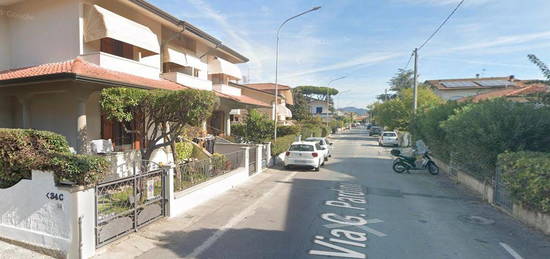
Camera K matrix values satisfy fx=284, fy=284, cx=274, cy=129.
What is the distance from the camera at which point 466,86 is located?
41312 mm

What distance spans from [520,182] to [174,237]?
24.3 ft

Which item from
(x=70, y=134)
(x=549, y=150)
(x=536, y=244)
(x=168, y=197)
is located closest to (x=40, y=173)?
(x=168, y=197)

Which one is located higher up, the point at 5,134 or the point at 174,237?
the point at 5,134

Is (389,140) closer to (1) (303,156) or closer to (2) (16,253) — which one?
(1) (303,156)

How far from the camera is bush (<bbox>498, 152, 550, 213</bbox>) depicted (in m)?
5.56

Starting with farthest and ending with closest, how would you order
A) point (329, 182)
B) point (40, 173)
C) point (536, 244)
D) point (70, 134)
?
point (329, 182)
point (70, 134)
point (536, 244)
point (40, 173)

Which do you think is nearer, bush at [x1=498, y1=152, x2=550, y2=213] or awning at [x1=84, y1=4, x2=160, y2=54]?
bush at [x1=498, y1=152, x2=550, y2=213]

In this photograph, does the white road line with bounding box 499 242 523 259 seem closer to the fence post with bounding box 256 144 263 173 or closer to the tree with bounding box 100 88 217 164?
the tree with bounding box 100 88 217 164

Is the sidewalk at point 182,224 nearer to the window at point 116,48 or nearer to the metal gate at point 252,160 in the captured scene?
the metal gate at point 252,160

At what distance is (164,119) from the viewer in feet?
24.6

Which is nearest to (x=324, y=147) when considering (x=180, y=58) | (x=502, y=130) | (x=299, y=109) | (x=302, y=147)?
(x=302, y=147)

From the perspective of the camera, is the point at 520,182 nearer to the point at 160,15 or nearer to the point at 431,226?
the point at 431,226

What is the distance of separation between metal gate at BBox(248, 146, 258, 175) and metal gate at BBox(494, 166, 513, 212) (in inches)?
316

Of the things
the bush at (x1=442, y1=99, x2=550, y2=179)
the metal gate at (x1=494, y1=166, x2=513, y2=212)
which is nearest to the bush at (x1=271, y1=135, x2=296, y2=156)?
the bush at (x1=442, y1=99, x2=550, y2=179)
